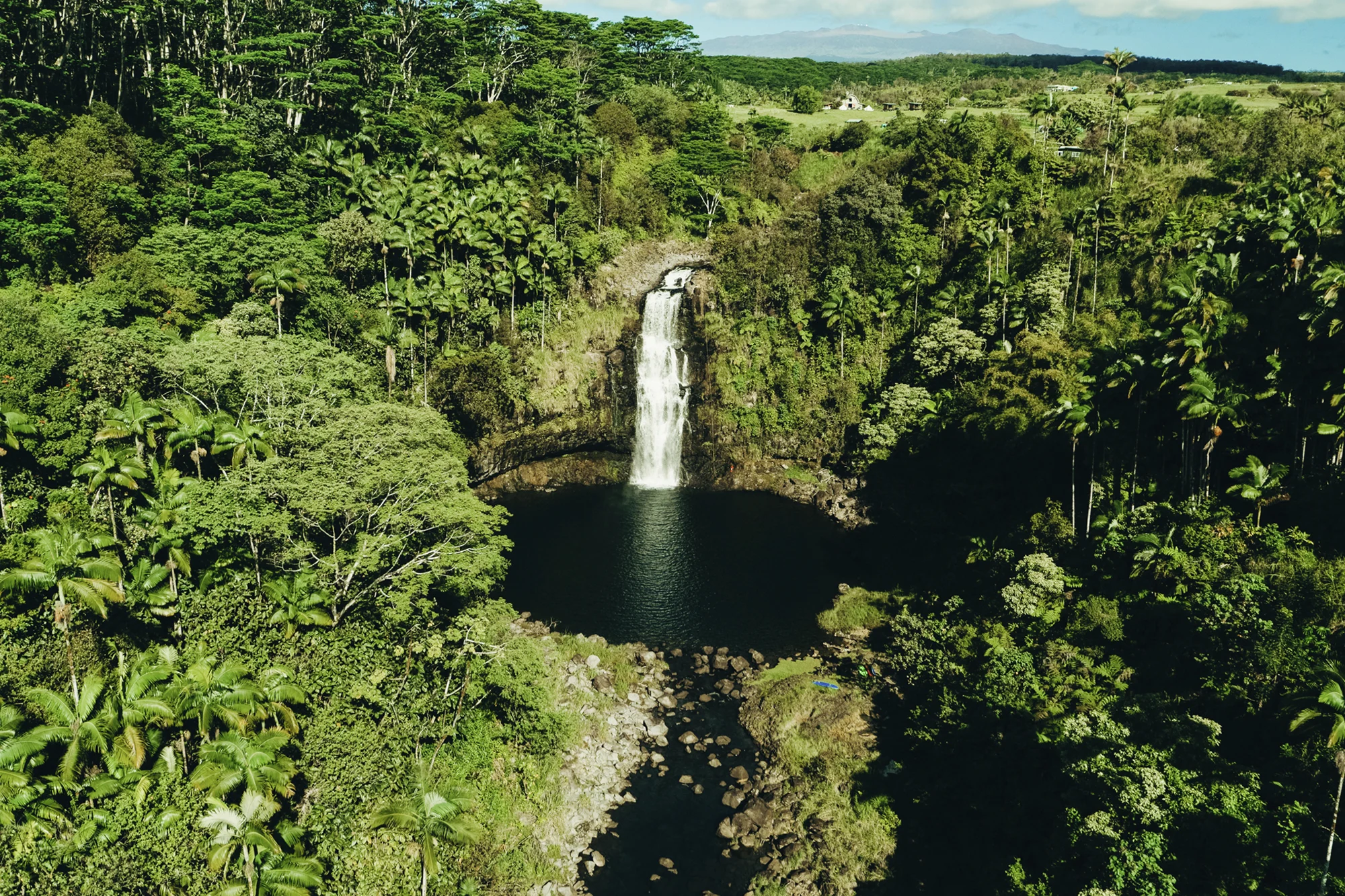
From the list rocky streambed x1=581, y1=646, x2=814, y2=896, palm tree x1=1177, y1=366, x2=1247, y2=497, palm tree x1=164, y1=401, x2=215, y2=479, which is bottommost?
rocky streambed x1=581, y1=646, x2=814, y2=896

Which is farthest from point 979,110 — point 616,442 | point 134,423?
point 134,423

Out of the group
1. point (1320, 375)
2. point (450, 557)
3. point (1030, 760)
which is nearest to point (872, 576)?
point (1030, 760)

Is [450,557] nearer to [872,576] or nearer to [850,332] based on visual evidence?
[872,576]

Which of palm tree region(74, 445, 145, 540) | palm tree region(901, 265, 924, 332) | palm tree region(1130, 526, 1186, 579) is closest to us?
palm tree region(74, 445, 145, 540)

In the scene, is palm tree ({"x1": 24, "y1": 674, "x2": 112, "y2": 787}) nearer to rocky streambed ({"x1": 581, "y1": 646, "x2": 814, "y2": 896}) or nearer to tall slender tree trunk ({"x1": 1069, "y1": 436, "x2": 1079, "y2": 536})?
rocky streambed ({"x1": 581, "y1": 646, "x2": 814, "y2": 896})

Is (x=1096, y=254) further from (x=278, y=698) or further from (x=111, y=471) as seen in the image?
(x=111, y=471)

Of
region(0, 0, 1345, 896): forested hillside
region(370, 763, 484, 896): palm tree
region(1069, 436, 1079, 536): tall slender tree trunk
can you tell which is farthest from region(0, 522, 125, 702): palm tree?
region(1069, 436, 1079, 536): tall slender tree trunk
